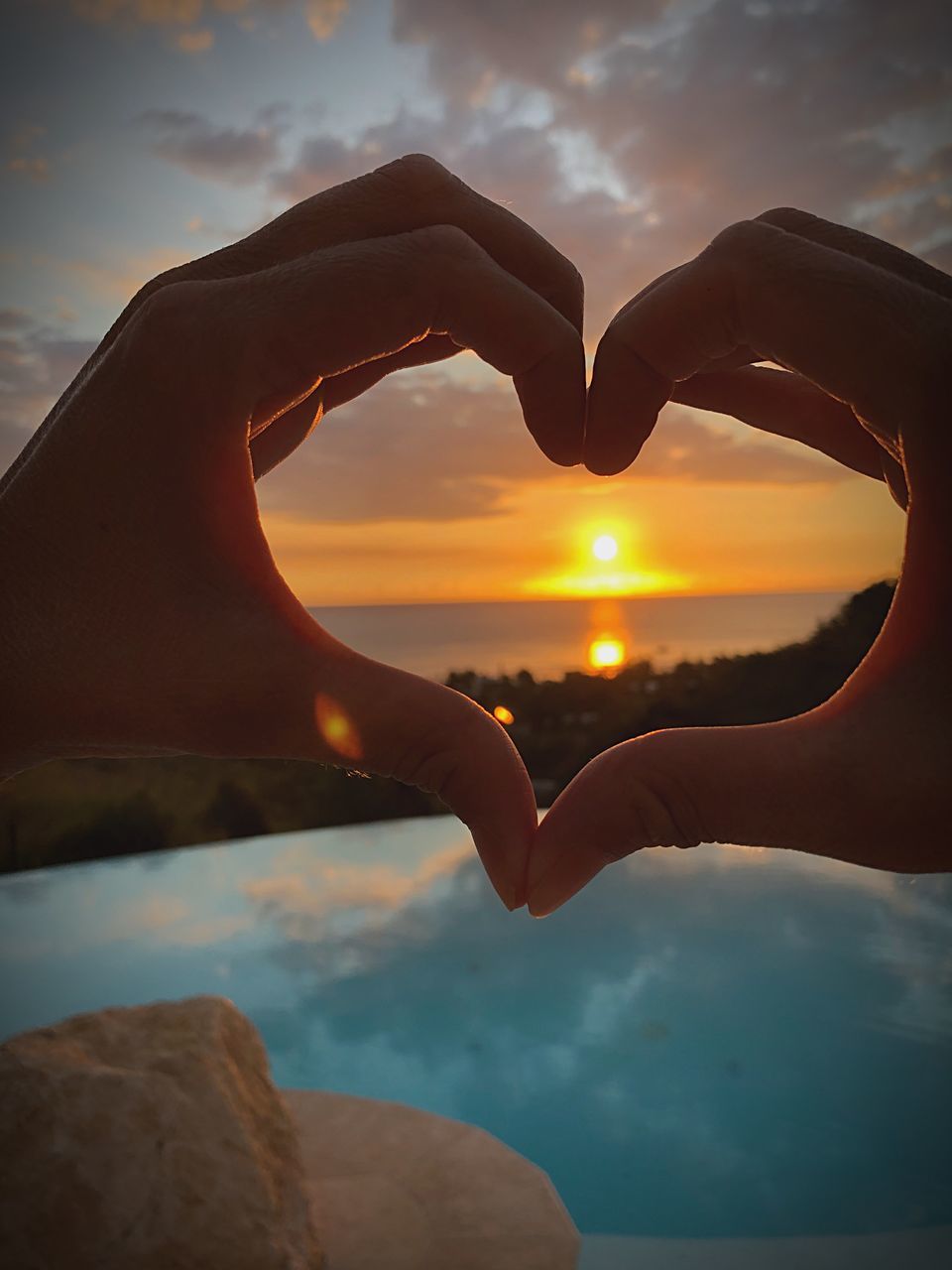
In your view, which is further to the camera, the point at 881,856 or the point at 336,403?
the point at 336,403

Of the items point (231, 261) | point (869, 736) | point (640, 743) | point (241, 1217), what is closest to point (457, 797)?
point (640, 743)

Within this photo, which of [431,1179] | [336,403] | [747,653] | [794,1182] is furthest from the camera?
[747,653]

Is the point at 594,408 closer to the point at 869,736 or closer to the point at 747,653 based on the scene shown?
the point at 869,736

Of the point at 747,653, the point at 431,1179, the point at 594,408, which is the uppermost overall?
the point at 594,408

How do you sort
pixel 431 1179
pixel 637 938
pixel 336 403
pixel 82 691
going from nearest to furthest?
pixel 82 691 → pixel 336 403 → pixel 431 1179 → pixel 637 938

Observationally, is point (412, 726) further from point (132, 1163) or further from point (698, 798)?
point (132, 1163)

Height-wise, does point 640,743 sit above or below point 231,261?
below

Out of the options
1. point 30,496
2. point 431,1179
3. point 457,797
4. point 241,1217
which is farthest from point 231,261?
point 431,1179
